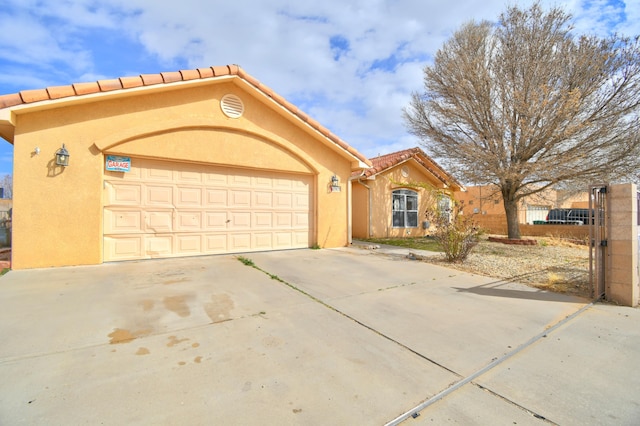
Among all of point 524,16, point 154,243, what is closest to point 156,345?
point 154,243

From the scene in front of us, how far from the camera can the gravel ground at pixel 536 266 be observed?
627cm

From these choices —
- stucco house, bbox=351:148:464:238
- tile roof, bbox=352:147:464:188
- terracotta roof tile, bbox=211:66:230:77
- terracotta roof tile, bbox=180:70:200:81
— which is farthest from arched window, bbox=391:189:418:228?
terracotta roof tile, bbox=180:70:200:81

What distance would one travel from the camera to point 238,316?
12.9 ft

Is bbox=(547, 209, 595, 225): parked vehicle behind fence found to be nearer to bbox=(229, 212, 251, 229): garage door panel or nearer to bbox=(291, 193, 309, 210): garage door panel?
bbox=(291, 193, 309, 210): garage door panel

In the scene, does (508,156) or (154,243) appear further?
(508,156)

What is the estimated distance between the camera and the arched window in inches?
598

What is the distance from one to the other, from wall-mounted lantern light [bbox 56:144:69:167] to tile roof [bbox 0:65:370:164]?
1015mm

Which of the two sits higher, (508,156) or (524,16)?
(524,16)

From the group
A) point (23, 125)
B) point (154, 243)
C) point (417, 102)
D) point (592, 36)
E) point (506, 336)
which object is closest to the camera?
point (506, 336)

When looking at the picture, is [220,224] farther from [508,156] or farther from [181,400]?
[508,156]

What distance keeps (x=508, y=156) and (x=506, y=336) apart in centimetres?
1013

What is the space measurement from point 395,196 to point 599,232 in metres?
9.95

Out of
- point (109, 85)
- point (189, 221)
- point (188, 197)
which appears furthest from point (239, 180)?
point (109, 85)

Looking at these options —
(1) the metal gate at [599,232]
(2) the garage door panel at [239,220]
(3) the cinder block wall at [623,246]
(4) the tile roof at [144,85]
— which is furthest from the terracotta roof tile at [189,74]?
(3) the cinder block wall at [623,246]
